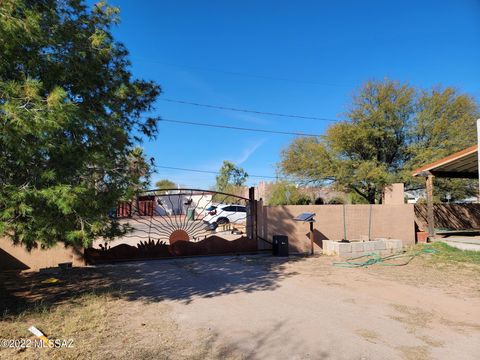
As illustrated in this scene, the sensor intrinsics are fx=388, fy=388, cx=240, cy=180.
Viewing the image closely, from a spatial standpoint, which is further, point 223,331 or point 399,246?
Answer: point 399,246

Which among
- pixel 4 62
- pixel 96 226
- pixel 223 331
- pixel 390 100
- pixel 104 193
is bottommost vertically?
pixel 223 331

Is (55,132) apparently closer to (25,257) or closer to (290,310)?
(290,310)

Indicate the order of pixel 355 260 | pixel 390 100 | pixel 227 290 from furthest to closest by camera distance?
pixel 390 100 → pixel 355 260 → pixel 227 290

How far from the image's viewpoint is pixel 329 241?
13.7 metres

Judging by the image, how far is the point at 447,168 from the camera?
17250mm

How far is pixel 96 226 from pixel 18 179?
3.87 feet

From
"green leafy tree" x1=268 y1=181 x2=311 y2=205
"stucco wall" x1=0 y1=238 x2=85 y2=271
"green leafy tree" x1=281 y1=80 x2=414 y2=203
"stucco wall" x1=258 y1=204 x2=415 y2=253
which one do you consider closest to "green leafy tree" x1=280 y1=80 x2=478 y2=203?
"green leafy tree" x1=281 y1=80 x2=414 y2=203

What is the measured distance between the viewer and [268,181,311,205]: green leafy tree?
26641 millimetres

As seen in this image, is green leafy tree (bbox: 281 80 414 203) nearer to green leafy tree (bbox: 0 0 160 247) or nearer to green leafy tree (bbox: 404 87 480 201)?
green leafy tree (bbox: 404 87 480 201)

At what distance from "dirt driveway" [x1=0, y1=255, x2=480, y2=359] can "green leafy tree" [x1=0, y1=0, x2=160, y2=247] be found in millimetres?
1721

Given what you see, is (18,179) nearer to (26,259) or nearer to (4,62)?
(4,62)

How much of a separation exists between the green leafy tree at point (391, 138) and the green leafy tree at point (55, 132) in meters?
18.1

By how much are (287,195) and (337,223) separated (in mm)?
11915

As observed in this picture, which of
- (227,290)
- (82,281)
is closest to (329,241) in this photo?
(227,290)
